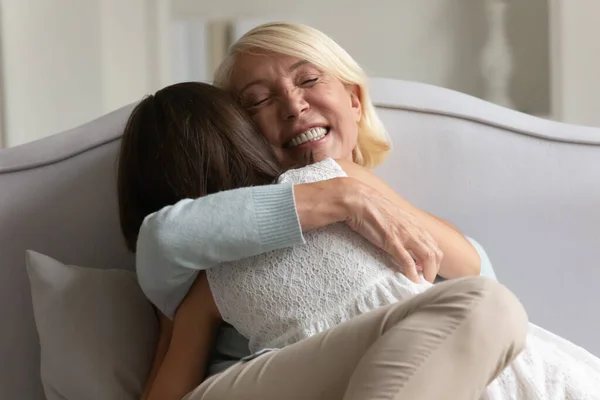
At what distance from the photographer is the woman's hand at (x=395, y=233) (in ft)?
3.60

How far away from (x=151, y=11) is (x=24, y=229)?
1.05 m

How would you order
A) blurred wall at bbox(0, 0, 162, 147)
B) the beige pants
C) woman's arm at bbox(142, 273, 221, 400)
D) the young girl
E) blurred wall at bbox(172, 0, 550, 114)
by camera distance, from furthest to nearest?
1. blurred wall at bbox(172, 0, 550, 114)
2. blurred wall at bbox(0, 0, 162, 147)
3. woman's arm at bbox(142, 273, 221, 400)
4. the young girl
5. the beige pants

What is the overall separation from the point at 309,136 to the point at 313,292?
37 centimetres

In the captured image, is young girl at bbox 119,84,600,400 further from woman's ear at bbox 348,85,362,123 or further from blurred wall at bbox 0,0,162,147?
blurred wall at bbox 0,0,162,147

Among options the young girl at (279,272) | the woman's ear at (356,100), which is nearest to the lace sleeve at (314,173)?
Result: the young girl at (279,272)

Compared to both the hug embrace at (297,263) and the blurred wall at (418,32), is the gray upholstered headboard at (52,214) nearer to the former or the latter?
the hug embrace at (297,263)

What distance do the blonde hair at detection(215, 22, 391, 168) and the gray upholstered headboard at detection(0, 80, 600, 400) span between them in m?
0.06

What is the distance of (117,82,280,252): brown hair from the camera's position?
1.19 metres

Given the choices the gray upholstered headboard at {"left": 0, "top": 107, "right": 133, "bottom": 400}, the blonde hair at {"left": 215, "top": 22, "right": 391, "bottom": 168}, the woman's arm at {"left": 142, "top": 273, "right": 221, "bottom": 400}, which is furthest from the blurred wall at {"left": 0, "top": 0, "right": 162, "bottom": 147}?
the woman's arm at {"left": 142, "top": 273, "right": 221, "bottom": 400}

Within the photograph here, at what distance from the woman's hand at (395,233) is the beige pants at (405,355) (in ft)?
0.54

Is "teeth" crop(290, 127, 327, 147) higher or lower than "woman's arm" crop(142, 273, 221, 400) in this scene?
higher

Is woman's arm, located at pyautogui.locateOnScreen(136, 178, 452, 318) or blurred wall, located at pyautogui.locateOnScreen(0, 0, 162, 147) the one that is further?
blurred wall, located at pyautogui.locateOnScreen(0, 0, 162, 147)

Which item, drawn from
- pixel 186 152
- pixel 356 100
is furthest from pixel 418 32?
pixel 186 152

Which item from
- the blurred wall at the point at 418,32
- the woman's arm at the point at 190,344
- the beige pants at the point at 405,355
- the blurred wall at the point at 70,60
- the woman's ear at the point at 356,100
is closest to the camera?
the beige pants at the point at 405,355
